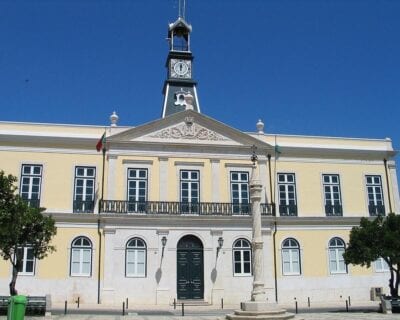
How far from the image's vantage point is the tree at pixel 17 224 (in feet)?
54.7

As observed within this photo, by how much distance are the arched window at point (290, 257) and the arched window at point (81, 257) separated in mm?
9836

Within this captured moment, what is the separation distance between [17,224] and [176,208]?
989 cm

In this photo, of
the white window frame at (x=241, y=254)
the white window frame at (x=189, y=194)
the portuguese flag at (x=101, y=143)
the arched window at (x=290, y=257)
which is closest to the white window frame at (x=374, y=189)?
the arched window at (x=290, y=257)

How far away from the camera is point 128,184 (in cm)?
2606

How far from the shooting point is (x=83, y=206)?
25.4 metres

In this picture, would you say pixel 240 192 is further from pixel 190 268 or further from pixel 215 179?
pixel 190 268

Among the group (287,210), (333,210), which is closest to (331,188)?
(333,210)

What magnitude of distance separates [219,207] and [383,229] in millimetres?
8324

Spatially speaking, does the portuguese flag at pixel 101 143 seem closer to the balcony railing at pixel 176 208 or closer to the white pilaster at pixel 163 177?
the balcony railing at pixel 176 208

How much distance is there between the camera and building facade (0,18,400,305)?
24688 mm

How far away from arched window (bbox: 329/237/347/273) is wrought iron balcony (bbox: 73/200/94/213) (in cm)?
1267

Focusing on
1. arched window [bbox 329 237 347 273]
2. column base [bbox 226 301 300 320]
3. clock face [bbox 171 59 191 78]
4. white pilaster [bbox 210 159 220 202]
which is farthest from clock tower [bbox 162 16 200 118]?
column base [bbox 226 301 300 320]

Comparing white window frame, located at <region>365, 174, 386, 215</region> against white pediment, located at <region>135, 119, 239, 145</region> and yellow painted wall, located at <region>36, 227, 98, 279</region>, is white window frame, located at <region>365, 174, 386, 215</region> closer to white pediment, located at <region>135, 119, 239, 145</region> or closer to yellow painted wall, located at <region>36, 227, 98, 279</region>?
white pediment, located at <region>135, 119, 239, 145</region>

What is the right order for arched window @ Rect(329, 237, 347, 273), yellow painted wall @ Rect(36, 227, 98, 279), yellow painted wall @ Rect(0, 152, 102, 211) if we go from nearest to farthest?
yellow painted wall @ Rect(36, 227, 98, 279) < yellow painted wall @ Rect(0, 152, 102, 211) < arched window @ Rect(329, 237, 347, 273)
